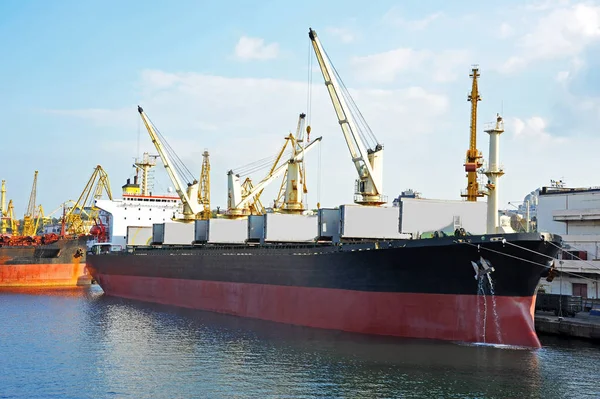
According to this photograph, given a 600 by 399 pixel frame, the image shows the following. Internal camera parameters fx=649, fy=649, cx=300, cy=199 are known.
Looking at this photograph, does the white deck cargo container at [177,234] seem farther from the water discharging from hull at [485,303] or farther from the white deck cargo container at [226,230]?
the water discharging from hull at [485,303]

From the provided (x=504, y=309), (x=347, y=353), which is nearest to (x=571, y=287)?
(x=504, y=309)

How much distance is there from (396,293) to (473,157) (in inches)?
640

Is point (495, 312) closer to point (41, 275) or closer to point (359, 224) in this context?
point (359, 224)

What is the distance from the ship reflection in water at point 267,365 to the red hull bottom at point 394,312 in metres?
0.59

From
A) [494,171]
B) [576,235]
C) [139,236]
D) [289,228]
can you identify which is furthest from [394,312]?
[139,236]

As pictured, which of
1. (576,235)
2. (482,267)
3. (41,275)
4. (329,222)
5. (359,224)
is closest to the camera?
(482,267)

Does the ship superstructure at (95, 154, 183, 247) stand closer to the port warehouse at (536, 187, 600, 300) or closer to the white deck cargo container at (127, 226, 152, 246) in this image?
the white deck cargo container at (127, 226, 152, 246)

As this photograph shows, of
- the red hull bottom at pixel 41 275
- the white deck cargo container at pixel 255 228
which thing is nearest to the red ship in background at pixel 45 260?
the red hull bottom at pixel 41 275

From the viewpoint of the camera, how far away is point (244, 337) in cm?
2461

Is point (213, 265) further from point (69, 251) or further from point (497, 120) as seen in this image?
point (69, 251)

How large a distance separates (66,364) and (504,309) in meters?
14.1

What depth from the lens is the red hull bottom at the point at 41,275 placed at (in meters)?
50.2

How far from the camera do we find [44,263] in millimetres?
51531

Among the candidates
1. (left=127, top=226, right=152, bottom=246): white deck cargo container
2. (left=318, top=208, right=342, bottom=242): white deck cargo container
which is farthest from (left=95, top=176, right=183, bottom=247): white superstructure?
(left=318, top=208, right=342, bottom=242): white deck cargo container
